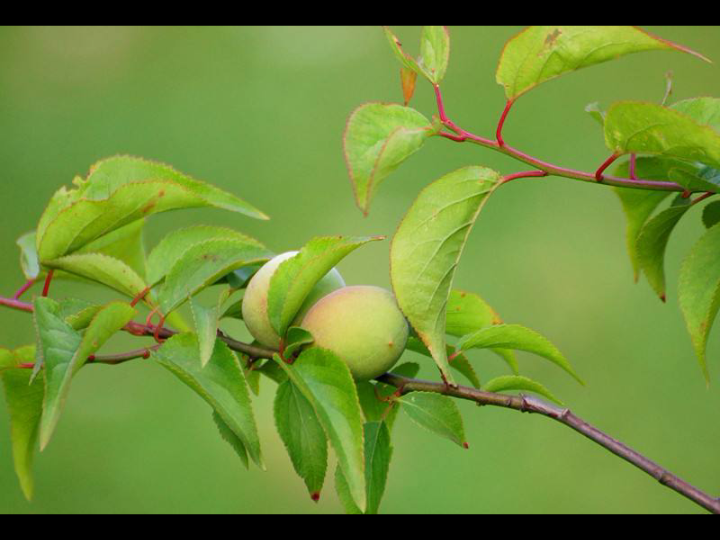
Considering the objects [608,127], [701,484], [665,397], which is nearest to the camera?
[608,127]

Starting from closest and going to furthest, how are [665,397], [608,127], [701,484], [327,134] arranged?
1. [608,127]
2. [701,484]
3. [665,397]
4. [327,134]

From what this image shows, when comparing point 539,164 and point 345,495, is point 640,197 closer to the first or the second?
point 539,164

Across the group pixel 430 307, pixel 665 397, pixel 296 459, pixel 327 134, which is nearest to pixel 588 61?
pixel 430 307

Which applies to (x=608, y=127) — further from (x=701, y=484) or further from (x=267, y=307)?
(x=701, y=484)

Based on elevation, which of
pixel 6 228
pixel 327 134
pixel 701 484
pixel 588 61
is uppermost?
pixel 588 61

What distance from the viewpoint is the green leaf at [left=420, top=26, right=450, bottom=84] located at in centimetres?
58

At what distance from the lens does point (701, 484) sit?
1.80 meters

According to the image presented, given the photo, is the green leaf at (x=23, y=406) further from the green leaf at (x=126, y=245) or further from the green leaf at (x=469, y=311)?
the green leaf at (x=469, y=311)

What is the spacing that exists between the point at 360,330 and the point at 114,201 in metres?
0.18

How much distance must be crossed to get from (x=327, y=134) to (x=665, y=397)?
1231 millimetres

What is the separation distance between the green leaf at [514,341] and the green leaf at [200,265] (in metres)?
0.15

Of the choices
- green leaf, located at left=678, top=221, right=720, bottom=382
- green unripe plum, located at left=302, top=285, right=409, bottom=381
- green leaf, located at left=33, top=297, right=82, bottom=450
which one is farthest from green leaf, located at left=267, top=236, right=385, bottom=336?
green leaf, located at left=678, top=221, right=720, bottom=382

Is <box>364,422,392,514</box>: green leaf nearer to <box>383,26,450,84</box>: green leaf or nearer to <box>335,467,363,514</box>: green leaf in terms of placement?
<box>335,467,363,514</box>: green leaf

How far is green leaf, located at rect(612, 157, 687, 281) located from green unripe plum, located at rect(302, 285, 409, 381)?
208 mm
